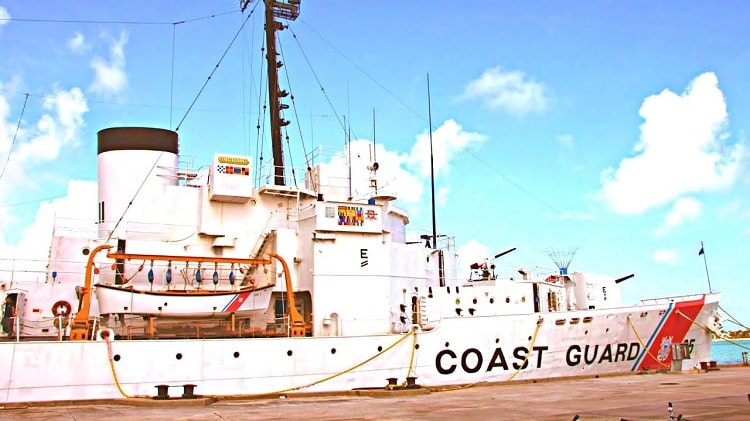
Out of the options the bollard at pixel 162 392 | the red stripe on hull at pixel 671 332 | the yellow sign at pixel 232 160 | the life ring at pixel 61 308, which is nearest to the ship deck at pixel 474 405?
the bollard at pixel 162 392

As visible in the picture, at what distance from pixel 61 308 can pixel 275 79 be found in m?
8.63

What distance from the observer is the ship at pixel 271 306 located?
13.9m

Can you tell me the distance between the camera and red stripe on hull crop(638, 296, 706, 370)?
1866 centimetres

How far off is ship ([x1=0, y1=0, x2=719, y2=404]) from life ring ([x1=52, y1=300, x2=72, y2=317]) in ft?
0.11

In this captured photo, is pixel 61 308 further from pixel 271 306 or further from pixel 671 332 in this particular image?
pixel 671 332

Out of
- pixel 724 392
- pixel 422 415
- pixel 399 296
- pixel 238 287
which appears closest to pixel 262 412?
pixel 422 415

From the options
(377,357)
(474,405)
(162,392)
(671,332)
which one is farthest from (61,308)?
(671,332)

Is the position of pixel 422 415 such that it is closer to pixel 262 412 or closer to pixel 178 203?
pixel 262 412

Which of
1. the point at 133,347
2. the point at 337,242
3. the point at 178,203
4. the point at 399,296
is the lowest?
the point at 133,347

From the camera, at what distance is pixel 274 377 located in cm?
1454

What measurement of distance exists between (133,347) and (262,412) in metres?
4.28

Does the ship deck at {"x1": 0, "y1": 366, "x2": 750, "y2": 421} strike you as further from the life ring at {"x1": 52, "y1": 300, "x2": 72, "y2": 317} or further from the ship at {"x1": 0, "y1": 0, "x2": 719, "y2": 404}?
the life ring at {"x1": 52, "y1": 300, "x2": 72, "y2": 317}

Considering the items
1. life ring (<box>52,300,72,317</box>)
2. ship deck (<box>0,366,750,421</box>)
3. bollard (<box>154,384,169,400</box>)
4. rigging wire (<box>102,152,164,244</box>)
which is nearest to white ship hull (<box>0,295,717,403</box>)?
ship deck (<box>0,366,750,421</box>)

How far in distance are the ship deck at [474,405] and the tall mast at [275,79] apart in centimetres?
736
